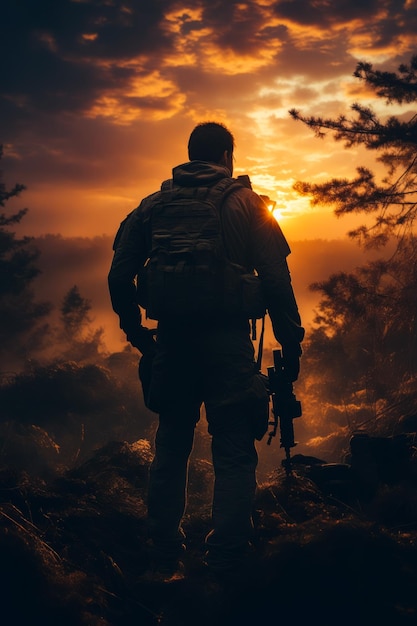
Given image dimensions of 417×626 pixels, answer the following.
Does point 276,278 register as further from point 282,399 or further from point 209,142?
point 209,142

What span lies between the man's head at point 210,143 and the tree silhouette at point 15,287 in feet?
93.7

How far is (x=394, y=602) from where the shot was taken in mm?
2598

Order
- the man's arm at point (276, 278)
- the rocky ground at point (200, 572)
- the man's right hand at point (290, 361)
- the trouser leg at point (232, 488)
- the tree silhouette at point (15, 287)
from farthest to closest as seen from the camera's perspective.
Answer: the tree silhouette at point (15, 287) → the man's right hand at point (290, 361) → the man's arm at point (276, 278) → the trouser leg at point (232, 488) → the rocky ground at point (200, 572)

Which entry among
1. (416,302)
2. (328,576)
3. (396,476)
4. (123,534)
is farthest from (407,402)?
(328,576)

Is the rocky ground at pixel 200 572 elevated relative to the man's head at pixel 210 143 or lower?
lower

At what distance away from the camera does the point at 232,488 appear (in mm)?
3479

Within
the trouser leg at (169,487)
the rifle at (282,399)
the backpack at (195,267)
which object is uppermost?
the backpack at (195,267)

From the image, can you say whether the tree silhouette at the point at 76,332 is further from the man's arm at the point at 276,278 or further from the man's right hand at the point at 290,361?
the man's arm at the point at 276,278

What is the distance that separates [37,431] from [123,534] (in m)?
15.7

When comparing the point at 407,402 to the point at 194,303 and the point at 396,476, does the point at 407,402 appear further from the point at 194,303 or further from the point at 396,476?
the point at 194,303

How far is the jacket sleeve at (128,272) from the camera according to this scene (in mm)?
4016

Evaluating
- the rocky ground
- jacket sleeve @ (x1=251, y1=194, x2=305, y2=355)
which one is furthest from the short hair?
the rocky ground

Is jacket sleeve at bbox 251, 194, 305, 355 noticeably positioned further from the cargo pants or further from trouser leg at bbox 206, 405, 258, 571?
trouser leg at bbox 206, 405, 258, 571

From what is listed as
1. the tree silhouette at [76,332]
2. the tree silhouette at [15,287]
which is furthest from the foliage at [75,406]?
the tree silhouette at [76,332]
